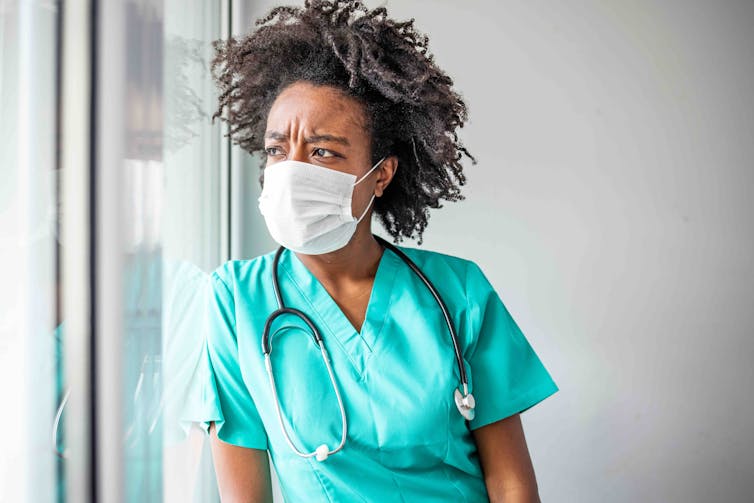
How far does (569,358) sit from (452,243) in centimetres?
42

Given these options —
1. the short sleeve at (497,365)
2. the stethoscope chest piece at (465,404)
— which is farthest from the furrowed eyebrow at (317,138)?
the stethoscope chest piece at (465,404)

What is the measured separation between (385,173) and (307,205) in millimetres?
199

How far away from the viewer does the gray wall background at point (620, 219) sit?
1.57 m

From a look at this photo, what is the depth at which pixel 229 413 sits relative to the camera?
1.00 m

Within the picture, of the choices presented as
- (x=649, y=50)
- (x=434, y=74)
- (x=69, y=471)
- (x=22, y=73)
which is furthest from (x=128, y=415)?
(x=649, y=50)

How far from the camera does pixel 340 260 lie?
110 centimetres

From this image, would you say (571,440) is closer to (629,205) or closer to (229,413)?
(629,205)

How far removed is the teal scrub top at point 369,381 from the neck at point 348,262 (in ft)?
0.07

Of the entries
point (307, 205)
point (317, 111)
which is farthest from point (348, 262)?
point (317, 111)

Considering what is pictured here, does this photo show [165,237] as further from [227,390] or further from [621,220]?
[621,220]

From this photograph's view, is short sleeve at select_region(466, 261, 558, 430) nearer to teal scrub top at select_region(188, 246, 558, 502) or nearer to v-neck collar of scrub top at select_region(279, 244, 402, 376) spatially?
teal scrub top at select_region(188, 246, 558, 502)

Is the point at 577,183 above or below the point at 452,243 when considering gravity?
above

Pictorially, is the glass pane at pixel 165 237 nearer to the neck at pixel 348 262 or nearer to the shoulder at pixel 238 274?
the shoulder at pixel 238 274

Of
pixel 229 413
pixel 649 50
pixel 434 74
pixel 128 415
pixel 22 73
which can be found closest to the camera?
pixel 22 73
